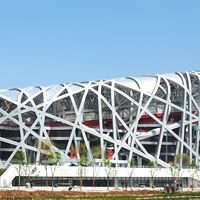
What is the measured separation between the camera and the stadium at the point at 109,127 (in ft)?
323

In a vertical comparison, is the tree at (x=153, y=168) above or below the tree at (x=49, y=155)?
below

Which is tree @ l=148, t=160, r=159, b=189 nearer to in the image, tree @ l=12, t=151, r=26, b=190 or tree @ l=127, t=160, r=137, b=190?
tree @ l=127, t=160, r=137, b=190

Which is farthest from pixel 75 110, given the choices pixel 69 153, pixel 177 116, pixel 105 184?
pixel 177 116

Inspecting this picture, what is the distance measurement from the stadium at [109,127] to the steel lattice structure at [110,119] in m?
0.16

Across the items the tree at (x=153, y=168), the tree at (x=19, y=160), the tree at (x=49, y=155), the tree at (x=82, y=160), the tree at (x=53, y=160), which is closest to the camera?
the tree at (x=19, y=160)

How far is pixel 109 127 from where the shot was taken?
111 metres

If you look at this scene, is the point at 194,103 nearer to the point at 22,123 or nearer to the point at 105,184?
the point at 105,184

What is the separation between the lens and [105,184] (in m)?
95.2

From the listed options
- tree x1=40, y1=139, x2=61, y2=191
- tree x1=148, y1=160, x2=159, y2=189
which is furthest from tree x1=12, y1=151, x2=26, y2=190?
tree x1=148, y1=160, x2=159, y2=189

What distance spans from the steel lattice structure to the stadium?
6.4 inches

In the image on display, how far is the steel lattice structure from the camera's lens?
10119 centimetres

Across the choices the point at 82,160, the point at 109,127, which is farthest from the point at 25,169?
the point at 109,127

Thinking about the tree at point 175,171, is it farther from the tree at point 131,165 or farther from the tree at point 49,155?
the tree at point 49,155

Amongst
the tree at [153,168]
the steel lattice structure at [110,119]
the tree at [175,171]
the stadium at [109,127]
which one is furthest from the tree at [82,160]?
the tree at [175,171]
